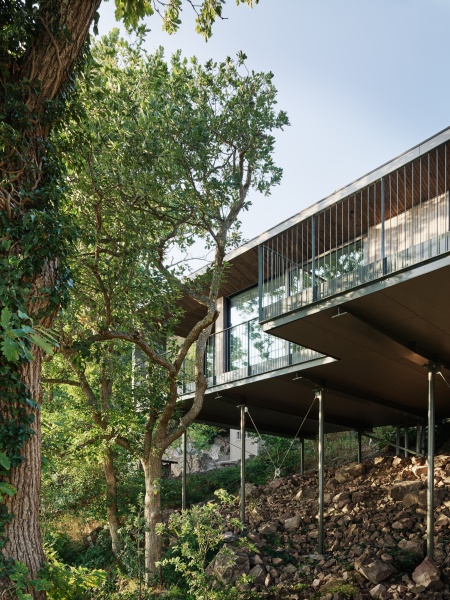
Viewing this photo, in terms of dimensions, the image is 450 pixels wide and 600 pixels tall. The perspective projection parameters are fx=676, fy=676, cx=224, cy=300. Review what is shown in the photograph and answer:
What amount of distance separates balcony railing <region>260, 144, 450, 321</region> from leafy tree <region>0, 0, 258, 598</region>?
4206 mm

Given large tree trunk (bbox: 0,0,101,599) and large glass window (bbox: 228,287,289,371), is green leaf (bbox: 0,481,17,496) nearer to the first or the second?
large tree trunk (bbox: 0,0,101,599)

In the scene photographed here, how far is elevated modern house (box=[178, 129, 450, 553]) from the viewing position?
8.80 m

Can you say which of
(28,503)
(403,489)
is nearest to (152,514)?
(403,489)

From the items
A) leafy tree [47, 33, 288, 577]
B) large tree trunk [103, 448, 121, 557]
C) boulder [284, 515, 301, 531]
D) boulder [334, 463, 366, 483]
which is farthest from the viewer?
boulder [334, 463, 366, 483]

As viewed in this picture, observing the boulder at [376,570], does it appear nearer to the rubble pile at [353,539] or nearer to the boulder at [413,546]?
the rubble pile at [353,539]

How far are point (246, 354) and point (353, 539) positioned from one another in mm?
4964

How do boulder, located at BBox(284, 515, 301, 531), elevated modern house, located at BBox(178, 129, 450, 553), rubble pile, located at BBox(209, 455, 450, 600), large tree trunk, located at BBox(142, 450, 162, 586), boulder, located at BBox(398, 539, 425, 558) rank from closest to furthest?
elevated modern house, located at BBox(178, 129, 450, 553) → rubble pile, located at BBox(209, 455, 450, 600) → boulder, located at BBox(398, 539, 425, 558) → large tree trunk, located at BBox(142, 450, 162, 586) → boulder, located at BBox(284, 515, 301, 531)

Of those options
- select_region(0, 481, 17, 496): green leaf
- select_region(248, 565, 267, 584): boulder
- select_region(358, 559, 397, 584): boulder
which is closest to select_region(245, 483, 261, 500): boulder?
select_region(248, 565, 267, 584): boulder

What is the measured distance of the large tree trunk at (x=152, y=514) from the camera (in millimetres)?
12023

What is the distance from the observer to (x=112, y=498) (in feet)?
50.3

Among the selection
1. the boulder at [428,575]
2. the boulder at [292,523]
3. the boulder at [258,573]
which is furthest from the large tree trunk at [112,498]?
the boulder at [428,575]

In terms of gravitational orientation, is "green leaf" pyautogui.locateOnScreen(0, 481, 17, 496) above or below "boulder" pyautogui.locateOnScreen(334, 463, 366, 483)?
above

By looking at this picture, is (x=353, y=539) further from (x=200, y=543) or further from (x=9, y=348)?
(x=9, y=348)

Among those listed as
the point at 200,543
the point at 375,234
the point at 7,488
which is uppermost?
the point at 375,234
